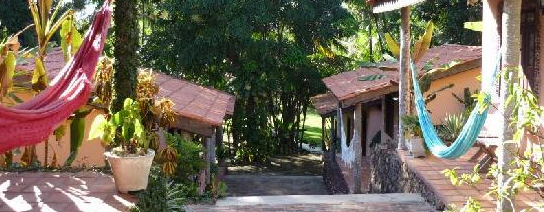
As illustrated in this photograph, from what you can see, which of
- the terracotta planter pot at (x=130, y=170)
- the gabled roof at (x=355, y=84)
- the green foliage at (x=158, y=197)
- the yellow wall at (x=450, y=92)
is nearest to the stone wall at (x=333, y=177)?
the gabled roof at (x=355, y=84)

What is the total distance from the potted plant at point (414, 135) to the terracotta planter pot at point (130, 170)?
3994 millimetres

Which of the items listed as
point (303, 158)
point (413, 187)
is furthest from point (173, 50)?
point (413, 187)

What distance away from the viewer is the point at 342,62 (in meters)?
17.2

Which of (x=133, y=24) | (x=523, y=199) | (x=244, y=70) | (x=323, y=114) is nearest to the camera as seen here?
(x=133, y=24)

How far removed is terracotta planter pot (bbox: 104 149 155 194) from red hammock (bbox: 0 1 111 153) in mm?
609

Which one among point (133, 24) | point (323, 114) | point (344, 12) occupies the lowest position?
point (323, 114)

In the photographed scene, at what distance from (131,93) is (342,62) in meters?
12.3

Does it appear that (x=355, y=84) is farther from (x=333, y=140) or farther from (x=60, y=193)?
(x=60, y=193)

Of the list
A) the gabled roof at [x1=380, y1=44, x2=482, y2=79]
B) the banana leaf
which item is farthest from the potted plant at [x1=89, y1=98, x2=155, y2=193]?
the gabled roof at [x1=380, y1=44, x2=482, y2=79]

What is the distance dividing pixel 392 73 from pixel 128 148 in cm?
818

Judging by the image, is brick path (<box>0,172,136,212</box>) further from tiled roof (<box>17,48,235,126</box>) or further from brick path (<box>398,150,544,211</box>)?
brick path (<box>398,150,544,211</box>)

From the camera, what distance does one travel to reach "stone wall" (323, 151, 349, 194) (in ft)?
36.7

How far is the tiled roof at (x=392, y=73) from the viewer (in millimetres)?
10812

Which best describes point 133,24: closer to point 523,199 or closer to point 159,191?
point 159,191
